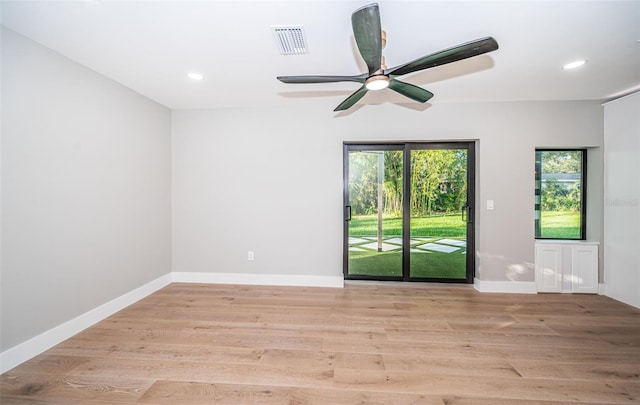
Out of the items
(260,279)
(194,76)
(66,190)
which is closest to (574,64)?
(194,76)

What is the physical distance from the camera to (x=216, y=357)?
6.57 ft

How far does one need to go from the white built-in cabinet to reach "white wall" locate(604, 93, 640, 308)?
15 cm

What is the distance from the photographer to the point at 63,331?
2.22m

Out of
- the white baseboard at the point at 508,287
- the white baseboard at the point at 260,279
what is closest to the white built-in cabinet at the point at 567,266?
the white baseboard at the point at 508,287

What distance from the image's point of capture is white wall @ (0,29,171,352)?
188cm

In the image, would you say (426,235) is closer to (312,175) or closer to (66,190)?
(312,175)

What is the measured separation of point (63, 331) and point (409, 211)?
3975 mm

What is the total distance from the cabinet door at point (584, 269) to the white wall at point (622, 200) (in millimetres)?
115

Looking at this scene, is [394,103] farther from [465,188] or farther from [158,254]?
[158,254]

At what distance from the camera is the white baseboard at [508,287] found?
3.29 meters

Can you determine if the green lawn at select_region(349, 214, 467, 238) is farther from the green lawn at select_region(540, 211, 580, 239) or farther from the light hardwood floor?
the green lawn at select_region(540, 211, 580, 239)

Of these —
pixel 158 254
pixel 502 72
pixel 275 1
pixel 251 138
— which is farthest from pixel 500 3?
pixel 158 254

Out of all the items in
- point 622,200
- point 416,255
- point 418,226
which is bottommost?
point 416,255

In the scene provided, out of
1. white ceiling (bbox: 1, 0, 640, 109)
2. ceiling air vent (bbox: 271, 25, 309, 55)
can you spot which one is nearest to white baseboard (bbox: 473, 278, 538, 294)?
white ceiling (bbox: 1, 0, 640, 109)
